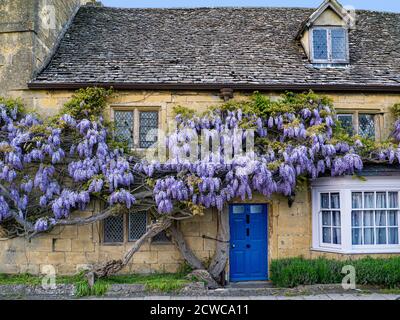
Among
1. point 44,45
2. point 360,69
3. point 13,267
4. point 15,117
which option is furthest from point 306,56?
point 13,267

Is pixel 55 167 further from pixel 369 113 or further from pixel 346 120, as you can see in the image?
pixel 369 113

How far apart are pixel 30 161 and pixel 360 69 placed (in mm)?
9166

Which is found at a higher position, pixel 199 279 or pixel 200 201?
pixel 200 201

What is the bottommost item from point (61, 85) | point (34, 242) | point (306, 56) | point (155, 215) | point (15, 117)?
point (34, 242)

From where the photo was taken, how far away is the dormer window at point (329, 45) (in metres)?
12.2

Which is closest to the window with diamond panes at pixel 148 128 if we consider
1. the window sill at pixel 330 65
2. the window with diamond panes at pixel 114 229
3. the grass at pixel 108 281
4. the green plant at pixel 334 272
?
the window with diamond panes at pixel 114 229

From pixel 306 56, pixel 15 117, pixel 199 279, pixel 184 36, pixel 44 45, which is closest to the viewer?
pixel 199 279

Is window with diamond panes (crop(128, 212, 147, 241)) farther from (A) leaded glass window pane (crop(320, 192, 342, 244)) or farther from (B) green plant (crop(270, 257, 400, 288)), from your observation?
(A) leaded glass window pane (crop(320, 192, 342, 244))

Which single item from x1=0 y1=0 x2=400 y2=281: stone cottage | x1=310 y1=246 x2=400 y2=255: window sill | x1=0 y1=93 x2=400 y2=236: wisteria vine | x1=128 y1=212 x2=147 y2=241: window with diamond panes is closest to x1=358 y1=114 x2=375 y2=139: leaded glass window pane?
x1=0 y1=0 x2=400 y2=281: stone cottage

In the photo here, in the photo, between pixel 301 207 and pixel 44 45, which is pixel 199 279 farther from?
pixel 44 45

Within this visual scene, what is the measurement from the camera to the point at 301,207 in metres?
11.1

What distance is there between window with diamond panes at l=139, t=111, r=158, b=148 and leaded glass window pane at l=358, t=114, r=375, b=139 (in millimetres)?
5559

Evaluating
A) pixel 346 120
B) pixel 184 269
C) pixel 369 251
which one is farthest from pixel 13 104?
pixel 369 251

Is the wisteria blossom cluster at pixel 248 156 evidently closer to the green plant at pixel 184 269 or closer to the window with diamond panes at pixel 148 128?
the window with diamond panes at pixel 148 128
